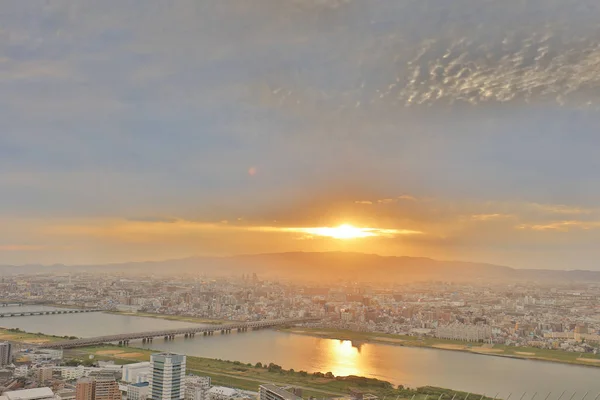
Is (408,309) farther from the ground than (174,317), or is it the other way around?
(408,309)

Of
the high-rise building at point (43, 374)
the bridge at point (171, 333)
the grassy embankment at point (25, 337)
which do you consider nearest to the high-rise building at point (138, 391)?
the high-rise building at point (43, 374)

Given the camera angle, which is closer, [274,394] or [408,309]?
[274,394]

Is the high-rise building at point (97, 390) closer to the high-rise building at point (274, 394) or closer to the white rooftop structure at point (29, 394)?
the white rooftop structure at point (29, 394)

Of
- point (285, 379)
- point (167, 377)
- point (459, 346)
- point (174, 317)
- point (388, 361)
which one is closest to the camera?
point (167, 377)

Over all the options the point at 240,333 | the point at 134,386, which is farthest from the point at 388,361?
the point at 240,333

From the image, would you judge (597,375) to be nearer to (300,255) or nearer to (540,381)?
(540,381)

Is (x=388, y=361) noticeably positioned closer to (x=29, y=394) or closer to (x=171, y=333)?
(x=171, y=333)
